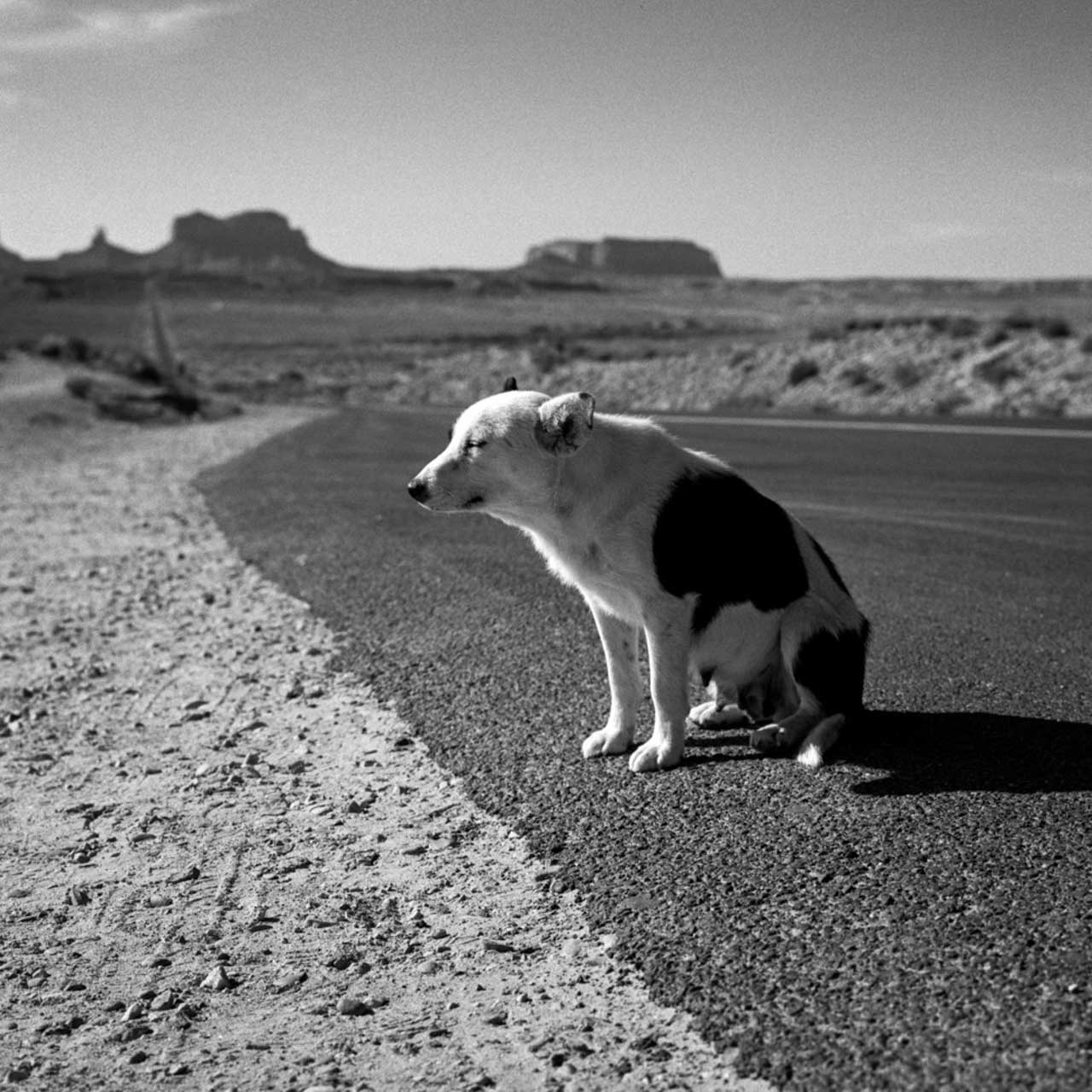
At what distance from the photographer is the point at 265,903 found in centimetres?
482

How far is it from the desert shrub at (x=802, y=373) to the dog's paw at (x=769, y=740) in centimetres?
2960

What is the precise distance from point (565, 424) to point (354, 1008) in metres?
2.33

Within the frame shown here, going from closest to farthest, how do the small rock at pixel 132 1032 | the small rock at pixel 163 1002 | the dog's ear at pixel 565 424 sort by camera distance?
the small rock at pixel 132 1032
the small rock at pixel 163 1002
the dog's ear at pixel 565 424

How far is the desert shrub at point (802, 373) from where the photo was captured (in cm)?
3469

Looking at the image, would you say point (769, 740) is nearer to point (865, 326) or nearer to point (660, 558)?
point (660, 558)

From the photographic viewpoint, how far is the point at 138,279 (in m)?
183

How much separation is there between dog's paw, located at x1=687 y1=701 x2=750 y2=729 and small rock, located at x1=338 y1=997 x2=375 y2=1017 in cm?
252

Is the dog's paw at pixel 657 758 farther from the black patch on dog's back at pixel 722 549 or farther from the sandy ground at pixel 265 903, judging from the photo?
the sandy ground at pixel 265 903

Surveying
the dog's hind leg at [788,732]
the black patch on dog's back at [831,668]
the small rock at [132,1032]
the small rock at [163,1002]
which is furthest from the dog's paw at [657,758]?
the small rock at [132,1032]

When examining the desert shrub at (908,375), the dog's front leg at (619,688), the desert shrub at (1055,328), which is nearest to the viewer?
the dog's front leg at (619,688)

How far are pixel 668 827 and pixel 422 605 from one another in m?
4.38

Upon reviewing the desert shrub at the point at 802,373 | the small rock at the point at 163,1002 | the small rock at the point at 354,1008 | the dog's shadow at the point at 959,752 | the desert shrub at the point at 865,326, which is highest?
the dog's shadow at the point at 959,752

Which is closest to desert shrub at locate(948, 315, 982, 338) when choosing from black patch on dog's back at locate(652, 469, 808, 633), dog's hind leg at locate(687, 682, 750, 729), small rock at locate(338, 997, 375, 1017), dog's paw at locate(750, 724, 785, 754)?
dog's hind leg at locate(687, 682, 750, 729)

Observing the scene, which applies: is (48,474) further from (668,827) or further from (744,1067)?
(744,1067)
